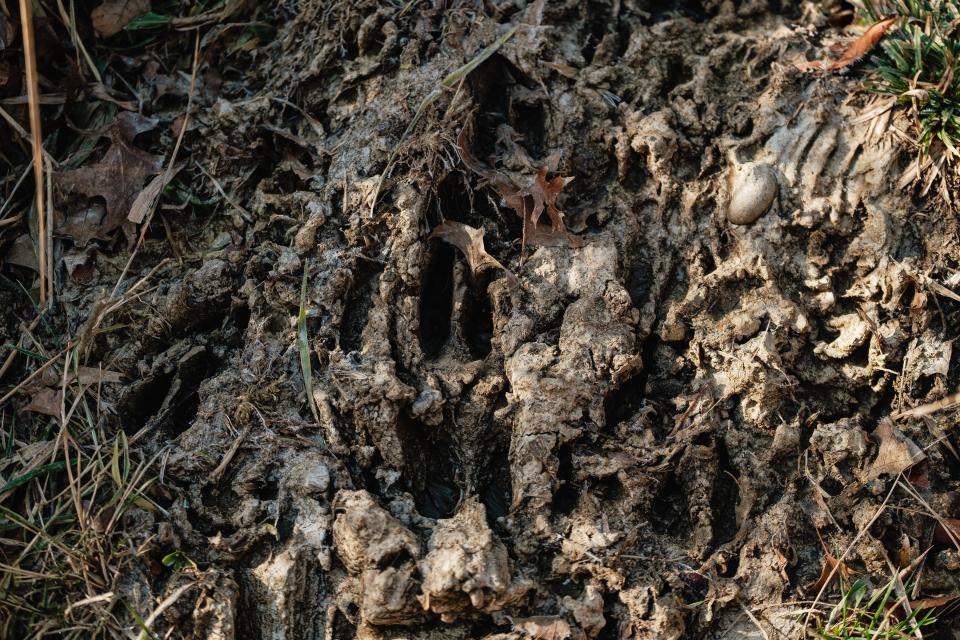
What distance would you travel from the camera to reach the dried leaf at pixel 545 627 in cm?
201

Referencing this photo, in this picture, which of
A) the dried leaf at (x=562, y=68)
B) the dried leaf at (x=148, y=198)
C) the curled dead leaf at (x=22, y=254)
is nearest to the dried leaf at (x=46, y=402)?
the curled dead leaf at (x=22, y=254)

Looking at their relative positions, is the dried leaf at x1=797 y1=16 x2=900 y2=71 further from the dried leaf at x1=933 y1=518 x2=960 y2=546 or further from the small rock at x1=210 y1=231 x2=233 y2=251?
the small rock at x1=210 y1=231 x2=233 y2=251

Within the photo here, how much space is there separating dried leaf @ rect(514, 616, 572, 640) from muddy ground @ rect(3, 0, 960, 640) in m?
0.02

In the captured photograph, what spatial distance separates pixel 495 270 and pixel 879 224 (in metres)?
1.28

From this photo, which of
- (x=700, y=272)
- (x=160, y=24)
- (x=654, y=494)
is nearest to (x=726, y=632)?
(x=654, y=494)

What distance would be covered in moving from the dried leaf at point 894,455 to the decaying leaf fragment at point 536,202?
1.11m

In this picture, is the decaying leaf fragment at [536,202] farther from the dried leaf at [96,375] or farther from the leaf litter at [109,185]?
the dried leaf at [96,375]

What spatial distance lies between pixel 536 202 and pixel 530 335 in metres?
0.46

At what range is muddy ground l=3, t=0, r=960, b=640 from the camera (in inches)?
84.6

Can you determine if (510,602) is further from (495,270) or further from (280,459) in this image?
(495,270)

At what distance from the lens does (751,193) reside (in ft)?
8.45

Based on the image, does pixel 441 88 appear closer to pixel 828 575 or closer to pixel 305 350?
pixel 305 350

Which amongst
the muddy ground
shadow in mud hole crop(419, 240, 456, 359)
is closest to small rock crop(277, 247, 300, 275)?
the muddy ground

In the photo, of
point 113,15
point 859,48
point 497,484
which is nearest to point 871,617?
Answer: point 497,484
